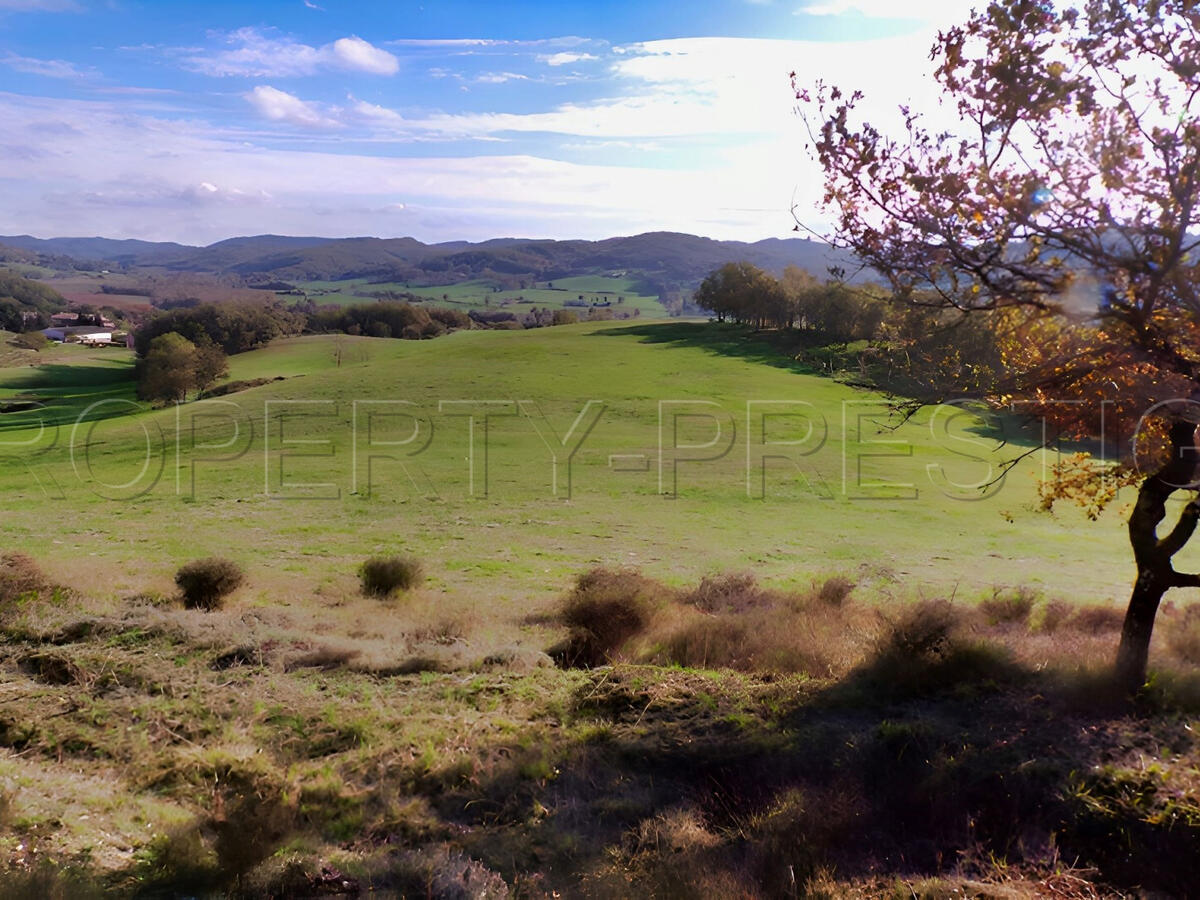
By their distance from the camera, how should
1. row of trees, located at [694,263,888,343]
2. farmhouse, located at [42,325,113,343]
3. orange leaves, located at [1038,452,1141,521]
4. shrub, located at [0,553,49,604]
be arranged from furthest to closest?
farmhouse, located at [42,325,113,343], row of trees, located at [694,263,888,343], shrub, located at [0,553,49,604], orange leaves, located at [1038,452,1141,521]

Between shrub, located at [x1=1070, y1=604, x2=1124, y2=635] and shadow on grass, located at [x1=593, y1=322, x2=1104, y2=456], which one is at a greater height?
shadow on grass, located at [x1=593, y1=322, x2=1104, y2=456]

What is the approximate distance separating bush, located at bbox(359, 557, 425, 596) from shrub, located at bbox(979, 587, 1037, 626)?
9949 millimetres

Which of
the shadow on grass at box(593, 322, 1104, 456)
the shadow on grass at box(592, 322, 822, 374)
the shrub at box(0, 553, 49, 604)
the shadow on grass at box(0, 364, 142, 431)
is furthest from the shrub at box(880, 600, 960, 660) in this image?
the shadow on grass at box(0, 364, 142, 431)

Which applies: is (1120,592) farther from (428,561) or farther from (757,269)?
(757,269)

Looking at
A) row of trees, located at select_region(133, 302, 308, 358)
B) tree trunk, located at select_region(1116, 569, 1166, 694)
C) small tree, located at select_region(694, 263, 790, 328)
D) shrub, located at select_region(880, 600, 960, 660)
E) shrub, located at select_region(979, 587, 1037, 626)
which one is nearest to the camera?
tree trunk, located at select_region(1116, 569, 1166, 694)

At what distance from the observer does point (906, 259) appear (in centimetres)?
834

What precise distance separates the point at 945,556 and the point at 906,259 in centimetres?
1410

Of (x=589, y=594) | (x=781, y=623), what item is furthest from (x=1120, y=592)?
(x=589, y=594)

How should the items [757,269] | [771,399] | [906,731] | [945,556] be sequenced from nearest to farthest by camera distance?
[906,731], [945,556], [771,399], [757,269]

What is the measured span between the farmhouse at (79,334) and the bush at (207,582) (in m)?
130

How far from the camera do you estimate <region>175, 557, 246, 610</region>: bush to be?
12492 mm

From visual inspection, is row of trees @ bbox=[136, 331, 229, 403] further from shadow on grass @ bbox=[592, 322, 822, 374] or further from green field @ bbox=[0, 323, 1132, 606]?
shadow on grass @ bbox=[592, 322, 822, 374]

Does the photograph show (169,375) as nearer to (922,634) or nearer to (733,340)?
(733,340)

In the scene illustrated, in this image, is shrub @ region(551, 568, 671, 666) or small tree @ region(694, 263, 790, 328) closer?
shrub @ region(551, 568, 671, 666)
